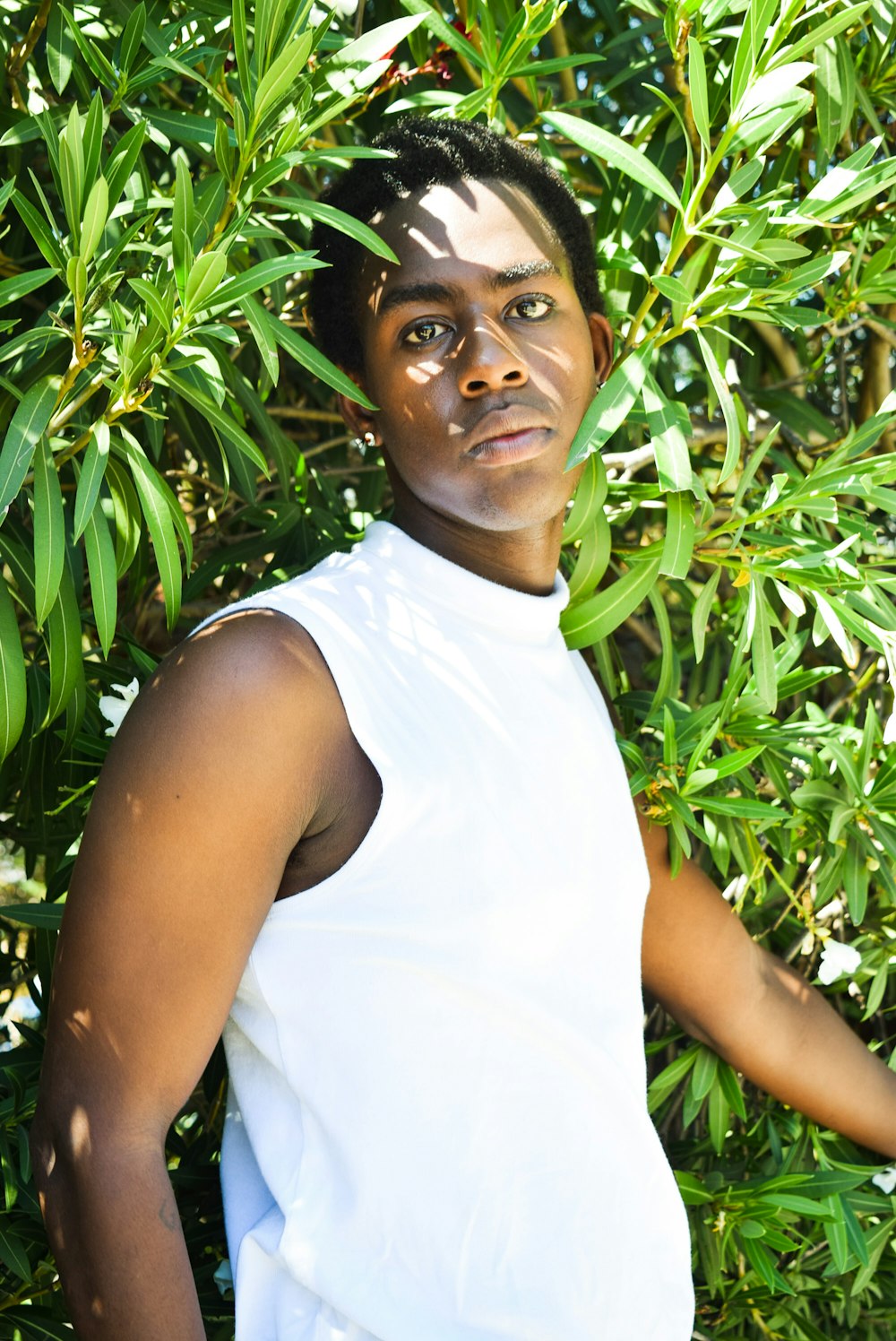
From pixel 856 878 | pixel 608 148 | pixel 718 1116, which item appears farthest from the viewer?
pixel 718 1116

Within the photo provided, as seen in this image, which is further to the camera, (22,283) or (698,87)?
(698,87)

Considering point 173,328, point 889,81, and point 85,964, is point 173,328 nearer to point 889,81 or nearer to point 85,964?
point 85,964

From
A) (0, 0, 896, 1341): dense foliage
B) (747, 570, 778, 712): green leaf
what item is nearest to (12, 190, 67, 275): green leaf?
(0, 0, 896, 1341): dense foliage

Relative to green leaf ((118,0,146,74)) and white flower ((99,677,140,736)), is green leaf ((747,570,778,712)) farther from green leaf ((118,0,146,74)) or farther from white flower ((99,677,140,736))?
green leaf ((118,0,146,74))

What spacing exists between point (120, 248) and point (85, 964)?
0.67 metres

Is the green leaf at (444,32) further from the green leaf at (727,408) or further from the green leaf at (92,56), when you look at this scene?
the green leaf at (727,408)

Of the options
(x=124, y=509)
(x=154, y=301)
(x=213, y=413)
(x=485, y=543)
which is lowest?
(x=485, y=543)

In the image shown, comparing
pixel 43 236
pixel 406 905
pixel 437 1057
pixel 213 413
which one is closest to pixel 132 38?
pixel 43 236

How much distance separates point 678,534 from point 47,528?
776 millimetres

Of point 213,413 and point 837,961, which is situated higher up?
point 213,413

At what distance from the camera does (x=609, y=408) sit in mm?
1460

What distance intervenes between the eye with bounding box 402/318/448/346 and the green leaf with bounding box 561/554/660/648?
41 cm

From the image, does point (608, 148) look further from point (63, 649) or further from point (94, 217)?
point (63, 649)

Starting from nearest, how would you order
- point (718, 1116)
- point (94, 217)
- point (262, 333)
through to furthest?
point (94, 217) < point (262, 333) < point (718, 1116)
